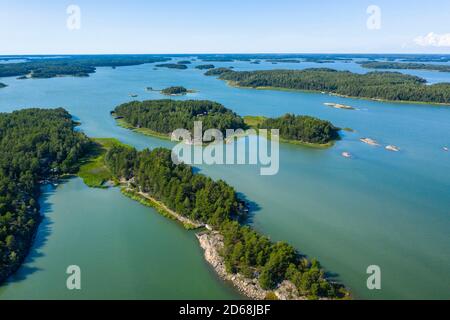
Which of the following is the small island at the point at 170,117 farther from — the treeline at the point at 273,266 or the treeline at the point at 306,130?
the treeline at the point at 273,266

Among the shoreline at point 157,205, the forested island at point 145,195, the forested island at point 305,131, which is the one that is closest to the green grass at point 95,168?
the forested island at point 145,195

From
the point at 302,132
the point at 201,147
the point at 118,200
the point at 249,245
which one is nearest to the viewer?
the point at 249,245

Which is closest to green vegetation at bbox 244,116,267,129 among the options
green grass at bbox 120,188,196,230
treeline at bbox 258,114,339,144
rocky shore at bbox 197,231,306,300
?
treeline at bbox 258,114,339,144

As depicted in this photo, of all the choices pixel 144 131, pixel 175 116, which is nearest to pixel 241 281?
pixel 144 131

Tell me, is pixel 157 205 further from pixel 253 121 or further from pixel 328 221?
pixel 253 121

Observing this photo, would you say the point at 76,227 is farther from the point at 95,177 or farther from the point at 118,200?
the point at 95,177

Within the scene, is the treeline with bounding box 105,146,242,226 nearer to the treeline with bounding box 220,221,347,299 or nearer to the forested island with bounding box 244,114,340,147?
the treeline with bounding box 220,221,347,299
